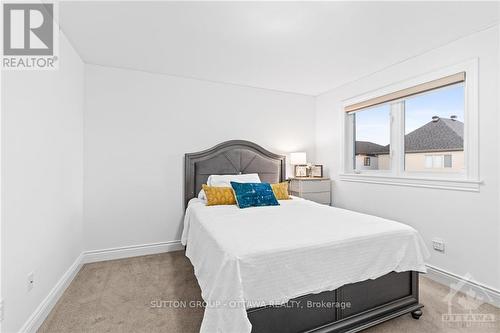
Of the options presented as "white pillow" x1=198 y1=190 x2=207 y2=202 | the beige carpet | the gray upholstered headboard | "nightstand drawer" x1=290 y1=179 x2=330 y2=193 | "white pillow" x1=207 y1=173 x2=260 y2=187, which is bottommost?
the beige carpet

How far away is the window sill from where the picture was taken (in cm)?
228

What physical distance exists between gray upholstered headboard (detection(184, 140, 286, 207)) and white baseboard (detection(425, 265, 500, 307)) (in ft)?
7.25

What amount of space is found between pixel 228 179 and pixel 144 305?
1.73 m

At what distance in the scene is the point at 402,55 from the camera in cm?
274

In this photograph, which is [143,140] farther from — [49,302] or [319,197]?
[319,197]

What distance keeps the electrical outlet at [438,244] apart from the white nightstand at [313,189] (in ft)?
5.05

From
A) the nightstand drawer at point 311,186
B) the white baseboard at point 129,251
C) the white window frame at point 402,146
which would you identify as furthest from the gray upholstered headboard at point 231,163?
the white window frame at point 402,146

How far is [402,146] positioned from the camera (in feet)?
10.1

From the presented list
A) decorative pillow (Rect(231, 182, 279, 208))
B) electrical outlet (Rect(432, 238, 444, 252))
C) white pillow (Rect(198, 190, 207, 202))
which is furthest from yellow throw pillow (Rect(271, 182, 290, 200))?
electrical outlet (Rect(432, 238, 444, 252))

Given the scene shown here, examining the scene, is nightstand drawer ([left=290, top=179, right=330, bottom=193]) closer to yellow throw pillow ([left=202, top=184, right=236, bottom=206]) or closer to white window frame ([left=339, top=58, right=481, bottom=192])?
white window frame ([left=339, top=58, right=481, bottom=192])

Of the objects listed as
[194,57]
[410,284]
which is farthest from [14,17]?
[410,284]

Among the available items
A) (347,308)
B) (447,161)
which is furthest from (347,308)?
(447,161)

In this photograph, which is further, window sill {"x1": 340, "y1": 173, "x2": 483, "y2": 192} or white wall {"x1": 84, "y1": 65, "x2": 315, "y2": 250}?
white wall {"x1": 84, "y1": 65, "x2": 315, "y2": 250}

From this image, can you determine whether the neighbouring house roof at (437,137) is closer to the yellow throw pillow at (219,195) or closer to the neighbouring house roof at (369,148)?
the neighbouring house roof at (369,148)
